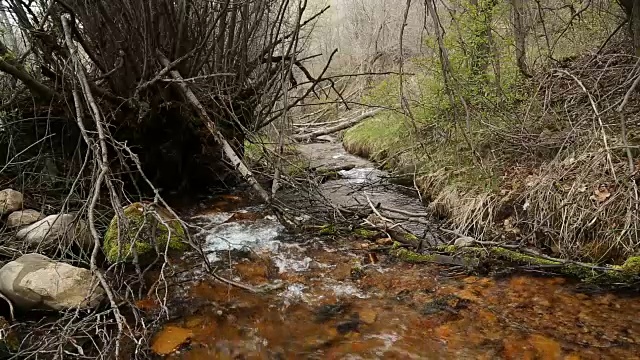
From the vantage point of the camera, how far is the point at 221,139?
15.1 feet

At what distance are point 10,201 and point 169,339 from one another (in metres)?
2.63

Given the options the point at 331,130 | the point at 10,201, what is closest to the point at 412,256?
the point at 10,201

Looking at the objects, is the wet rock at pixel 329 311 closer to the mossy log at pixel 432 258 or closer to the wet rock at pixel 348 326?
the wet rock at pixel 348 326

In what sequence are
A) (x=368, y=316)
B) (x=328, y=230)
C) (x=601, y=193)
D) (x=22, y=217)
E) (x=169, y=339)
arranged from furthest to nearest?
(x=328, y=230) < (x=22, y=217) < (x=601, y=193) < (x=368, y=316) < (x=169, y=339)

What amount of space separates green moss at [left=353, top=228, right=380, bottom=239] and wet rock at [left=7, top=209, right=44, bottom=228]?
3.13 meters

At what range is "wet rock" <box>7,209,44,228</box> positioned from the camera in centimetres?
417

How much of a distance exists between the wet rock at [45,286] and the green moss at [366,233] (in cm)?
251

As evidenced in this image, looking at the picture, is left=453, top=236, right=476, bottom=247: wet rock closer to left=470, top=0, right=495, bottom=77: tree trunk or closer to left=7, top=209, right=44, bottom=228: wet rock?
left=470, top=0, right=495, bottom=77: tree trunk

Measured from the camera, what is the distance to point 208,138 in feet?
21.5

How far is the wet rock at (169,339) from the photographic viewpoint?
291cm

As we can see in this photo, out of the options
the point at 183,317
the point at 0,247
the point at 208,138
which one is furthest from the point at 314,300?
the point at 208,138

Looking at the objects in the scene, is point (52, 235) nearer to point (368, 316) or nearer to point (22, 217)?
point (22, 217)

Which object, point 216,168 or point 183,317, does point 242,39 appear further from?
point 183,317

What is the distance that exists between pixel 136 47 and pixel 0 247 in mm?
2871
